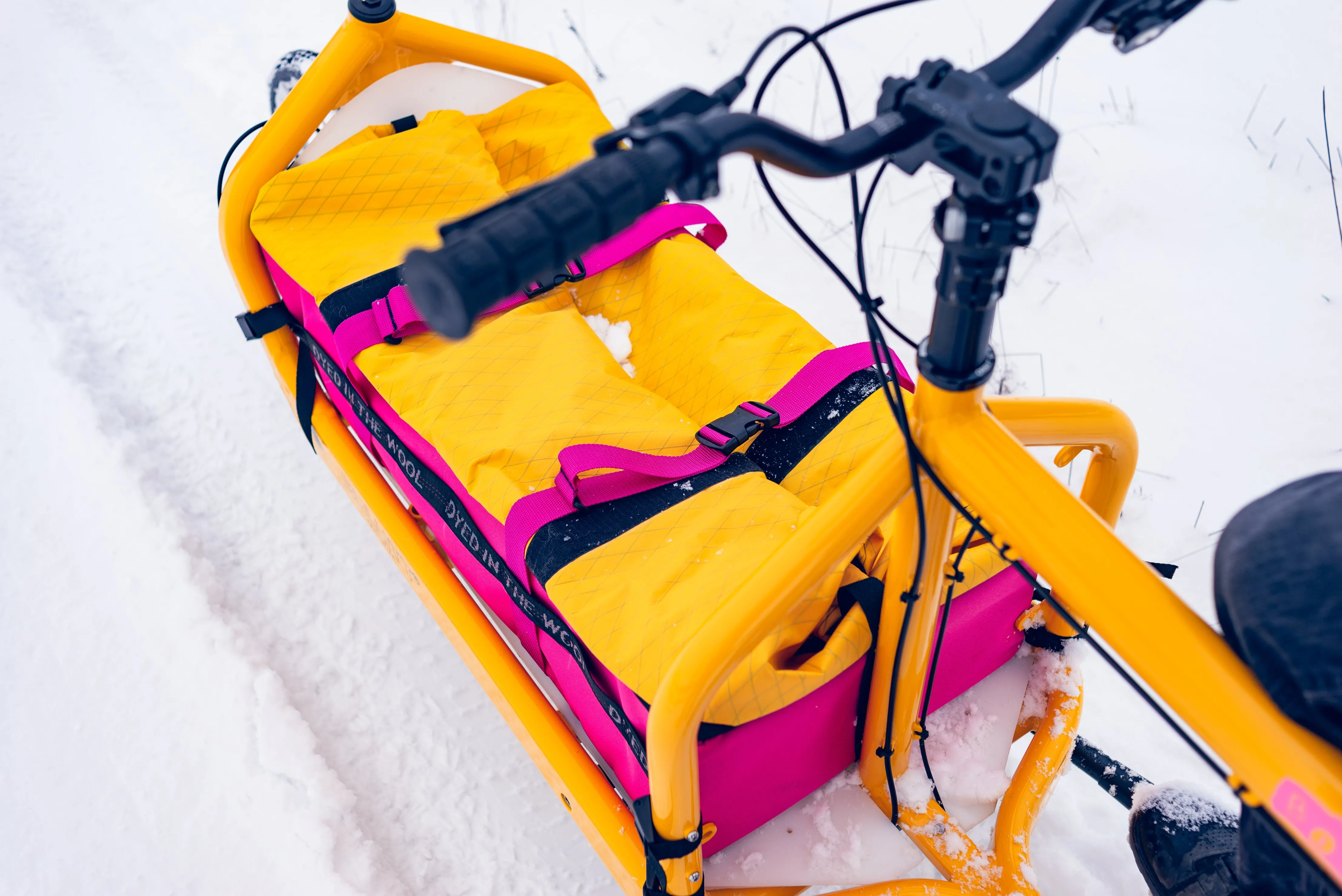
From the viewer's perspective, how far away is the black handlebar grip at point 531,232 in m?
0.51

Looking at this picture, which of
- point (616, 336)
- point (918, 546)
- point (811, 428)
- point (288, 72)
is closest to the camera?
point (918, 546)

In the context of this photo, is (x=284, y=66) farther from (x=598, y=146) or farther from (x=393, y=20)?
(x=598, y=146)

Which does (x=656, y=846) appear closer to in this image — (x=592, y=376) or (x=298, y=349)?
(x=592, y=376)

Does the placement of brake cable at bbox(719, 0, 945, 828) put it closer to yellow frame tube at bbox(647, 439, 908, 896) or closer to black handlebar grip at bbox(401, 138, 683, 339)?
yellow frame tube at bbox(647, 439, 908, 896)

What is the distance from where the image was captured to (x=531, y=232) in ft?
1.75

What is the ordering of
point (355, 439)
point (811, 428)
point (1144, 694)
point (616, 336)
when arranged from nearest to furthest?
1. point (1144, 694)
2. point (811, 428)
3. point (616, 336)
4. point (355, 439)

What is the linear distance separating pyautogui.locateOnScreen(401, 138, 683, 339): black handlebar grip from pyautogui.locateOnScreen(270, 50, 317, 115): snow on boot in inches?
95.1

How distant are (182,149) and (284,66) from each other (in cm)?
85

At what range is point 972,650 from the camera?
1265 millimetres

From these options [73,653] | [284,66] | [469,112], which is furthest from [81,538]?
[284,66]

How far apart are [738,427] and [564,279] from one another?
587 millimetres

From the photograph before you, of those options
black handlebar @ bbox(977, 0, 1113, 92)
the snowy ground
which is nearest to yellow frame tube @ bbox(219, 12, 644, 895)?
the snowy ground

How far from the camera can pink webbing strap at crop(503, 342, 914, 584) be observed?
1217mm

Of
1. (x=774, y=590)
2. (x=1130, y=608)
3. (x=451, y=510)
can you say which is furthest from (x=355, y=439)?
(x=1130, y=608)
